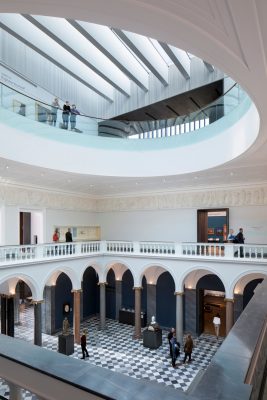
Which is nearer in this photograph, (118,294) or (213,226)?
(118,294)

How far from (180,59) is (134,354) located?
49.2 feet

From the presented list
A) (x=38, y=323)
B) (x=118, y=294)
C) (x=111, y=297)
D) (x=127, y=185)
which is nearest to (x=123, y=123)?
(x=127, y=185)

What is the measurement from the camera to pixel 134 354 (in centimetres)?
1432

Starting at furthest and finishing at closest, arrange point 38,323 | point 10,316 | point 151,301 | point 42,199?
point 151,301 < point 42,199 < point 10,316 < point 38,323

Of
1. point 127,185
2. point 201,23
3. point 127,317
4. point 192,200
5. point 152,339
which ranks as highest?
point 201,23

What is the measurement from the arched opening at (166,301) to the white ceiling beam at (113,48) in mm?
11837

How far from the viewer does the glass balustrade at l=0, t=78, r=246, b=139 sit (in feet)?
36.6

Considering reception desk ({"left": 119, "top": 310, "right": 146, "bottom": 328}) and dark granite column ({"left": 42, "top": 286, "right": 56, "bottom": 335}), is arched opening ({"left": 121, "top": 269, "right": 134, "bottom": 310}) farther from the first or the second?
dark granite column ({"left": 42, "top": 286, "right": 56, "bottom": 335})

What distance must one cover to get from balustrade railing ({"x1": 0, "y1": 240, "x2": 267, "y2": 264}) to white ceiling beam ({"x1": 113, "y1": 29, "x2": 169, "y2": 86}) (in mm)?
9184

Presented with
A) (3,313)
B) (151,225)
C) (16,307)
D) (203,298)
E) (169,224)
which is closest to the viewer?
(3,313)

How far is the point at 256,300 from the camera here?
2643 millimetres

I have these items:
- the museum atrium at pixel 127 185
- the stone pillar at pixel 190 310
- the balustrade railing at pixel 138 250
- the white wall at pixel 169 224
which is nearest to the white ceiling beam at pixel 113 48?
the museum atrium at pixel 127 185

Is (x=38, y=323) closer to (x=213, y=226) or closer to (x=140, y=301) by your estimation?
(x=140, y=301)

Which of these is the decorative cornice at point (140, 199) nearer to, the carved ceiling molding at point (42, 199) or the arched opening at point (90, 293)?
the carved ceiling molding at point (42, 199)
